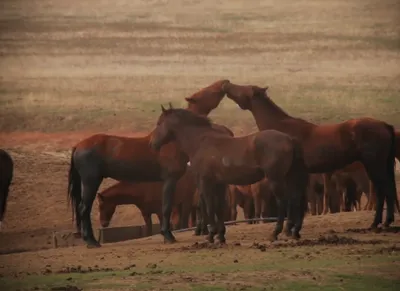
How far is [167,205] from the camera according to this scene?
15.1 metres

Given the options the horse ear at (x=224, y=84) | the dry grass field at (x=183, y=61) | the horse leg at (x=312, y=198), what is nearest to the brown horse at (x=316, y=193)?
the horse leg at (x=312, y=198)

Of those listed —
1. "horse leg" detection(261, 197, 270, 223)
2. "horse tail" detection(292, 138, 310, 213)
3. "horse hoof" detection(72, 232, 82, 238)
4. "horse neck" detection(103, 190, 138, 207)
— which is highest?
"horse tail" detection(292, 138, 310, 213)

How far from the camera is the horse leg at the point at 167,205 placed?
49.5ft

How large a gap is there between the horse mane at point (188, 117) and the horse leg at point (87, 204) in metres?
1.07

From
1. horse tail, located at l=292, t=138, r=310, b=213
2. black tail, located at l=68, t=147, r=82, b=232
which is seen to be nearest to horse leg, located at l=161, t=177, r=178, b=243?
black tail, located at l=68, t=147, r=82, b=232

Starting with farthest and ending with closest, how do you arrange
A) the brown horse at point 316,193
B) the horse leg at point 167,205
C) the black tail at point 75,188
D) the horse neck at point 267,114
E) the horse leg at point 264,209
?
the brown horse at point 316,193 < the horse leg at point 264,209 < the black tail at point 75,188 < the horse leg at point 167,205 < the horse neck at point 267,114

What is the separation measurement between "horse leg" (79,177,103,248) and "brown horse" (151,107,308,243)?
0.80 meters

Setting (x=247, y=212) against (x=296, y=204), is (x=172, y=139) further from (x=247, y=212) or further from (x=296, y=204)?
(x=247, y=212)

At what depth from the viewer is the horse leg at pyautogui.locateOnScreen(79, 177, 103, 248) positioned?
15.1m

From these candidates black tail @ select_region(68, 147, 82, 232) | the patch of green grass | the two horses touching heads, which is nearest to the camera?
the patch of green grass

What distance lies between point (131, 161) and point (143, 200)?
2.69m

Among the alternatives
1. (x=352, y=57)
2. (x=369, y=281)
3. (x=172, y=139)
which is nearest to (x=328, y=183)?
(x=352, y=57)

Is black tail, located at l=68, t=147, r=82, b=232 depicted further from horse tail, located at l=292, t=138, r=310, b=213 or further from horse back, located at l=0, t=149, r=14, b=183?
horse tail, located at l=292, t=138, r=310, b=213

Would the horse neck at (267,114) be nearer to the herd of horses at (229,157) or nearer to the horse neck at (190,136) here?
the herd of horses at (229,157)
